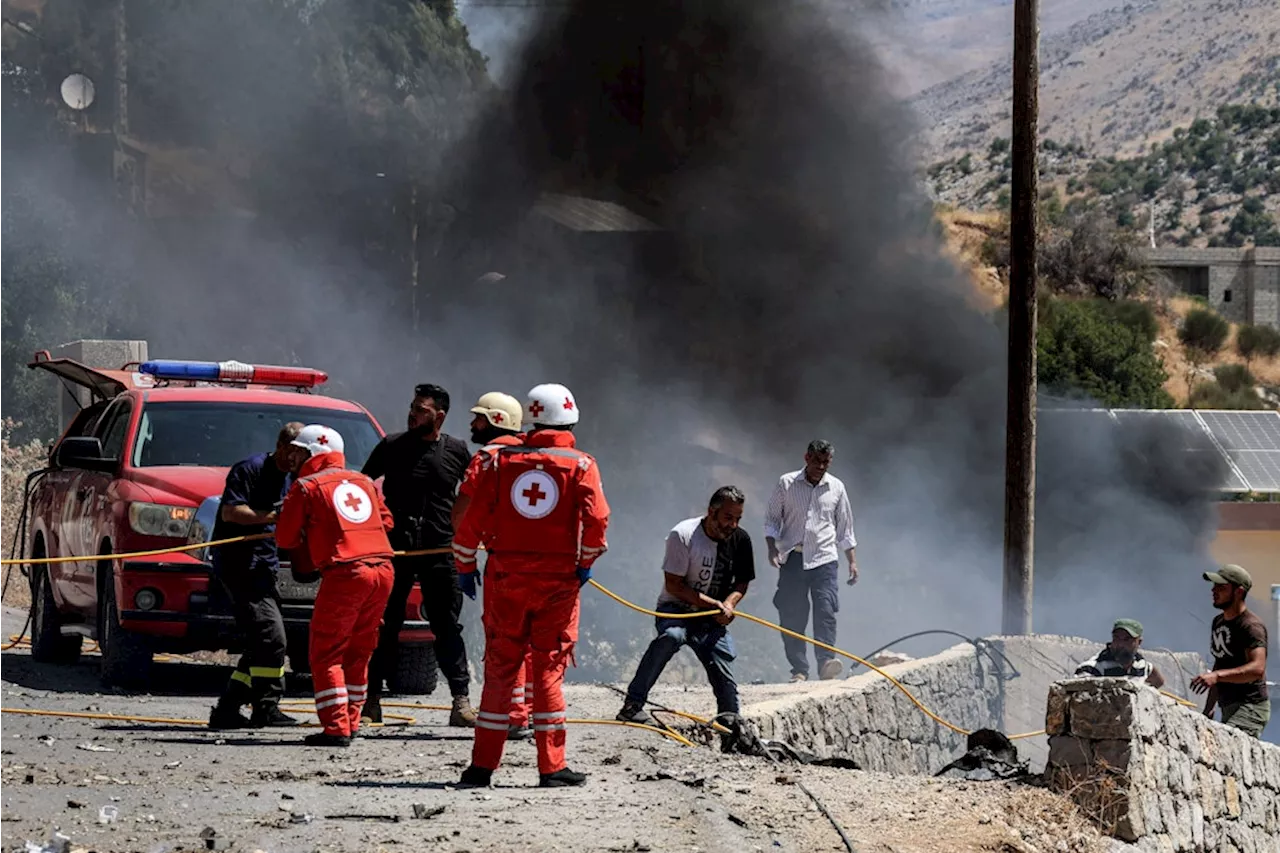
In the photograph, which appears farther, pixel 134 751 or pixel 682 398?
pixel 682 398

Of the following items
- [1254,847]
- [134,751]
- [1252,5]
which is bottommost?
[1254,847]

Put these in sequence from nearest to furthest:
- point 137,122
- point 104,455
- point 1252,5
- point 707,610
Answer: point 707,610 → point 104,455 → point 137,122 → point 1252,5

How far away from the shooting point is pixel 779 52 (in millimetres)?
28891

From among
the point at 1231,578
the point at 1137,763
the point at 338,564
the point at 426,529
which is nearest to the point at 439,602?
the point at 426,529

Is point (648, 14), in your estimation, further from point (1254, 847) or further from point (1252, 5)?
point (1252, 5)

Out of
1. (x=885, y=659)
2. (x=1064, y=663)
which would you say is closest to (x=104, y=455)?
(x=885, y=659)

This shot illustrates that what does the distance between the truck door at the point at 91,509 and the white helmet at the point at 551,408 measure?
152 inches

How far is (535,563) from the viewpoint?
667 cm

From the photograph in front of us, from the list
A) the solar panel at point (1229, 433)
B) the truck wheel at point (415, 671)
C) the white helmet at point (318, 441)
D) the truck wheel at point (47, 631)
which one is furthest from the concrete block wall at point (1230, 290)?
the white helmet at point (318, 441)

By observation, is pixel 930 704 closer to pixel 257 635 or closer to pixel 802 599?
pixel 802 599

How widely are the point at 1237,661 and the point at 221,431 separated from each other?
637cm

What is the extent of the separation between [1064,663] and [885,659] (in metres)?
1.89

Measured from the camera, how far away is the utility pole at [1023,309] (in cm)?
1413

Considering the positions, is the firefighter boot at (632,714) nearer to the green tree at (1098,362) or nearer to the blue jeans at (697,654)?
the blue jeans at (697,654)
